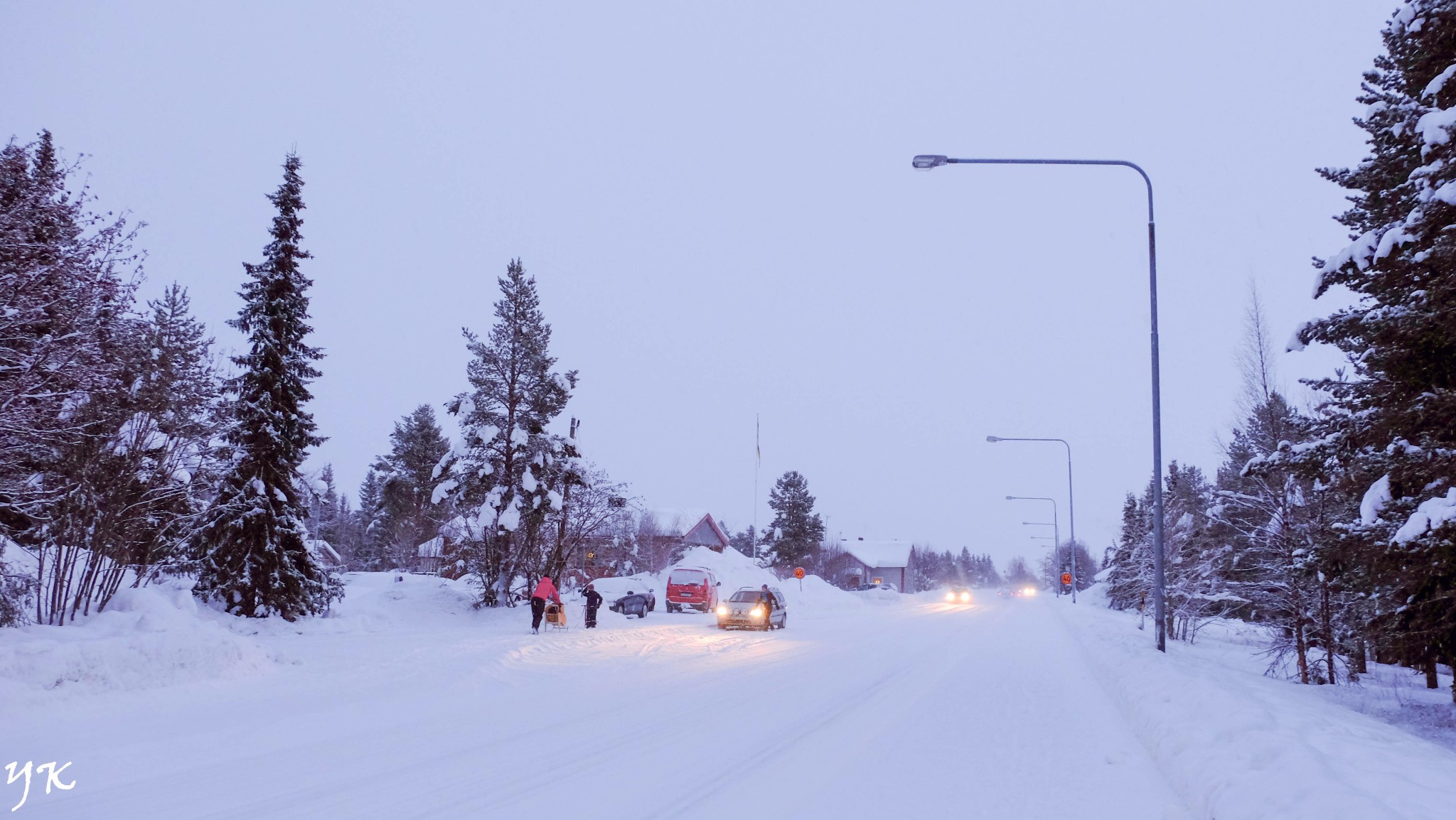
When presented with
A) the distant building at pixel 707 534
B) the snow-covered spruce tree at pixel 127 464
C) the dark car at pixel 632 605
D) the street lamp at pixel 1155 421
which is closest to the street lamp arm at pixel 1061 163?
the street lamp at pixel 1155 421

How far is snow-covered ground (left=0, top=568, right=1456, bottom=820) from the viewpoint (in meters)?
6.61

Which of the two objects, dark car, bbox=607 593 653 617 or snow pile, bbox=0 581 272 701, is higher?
snow pile, bbox=0 581 272 701

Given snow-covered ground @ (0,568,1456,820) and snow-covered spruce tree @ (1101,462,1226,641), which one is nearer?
snow-covered ground @ (0,568,1456,820)

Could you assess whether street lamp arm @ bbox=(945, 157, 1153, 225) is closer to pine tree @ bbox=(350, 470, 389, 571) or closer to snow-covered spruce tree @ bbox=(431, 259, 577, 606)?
snow-covered spruce tree @ bbox=(431, 259, 577, 606)

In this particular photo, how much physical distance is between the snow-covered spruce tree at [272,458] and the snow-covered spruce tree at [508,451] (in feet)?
18.6

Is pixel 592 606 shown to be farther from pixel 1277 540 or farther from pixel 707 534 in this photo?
pixel 707 534

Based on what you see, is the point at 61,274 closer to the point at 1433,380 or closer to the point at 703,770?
the point at 703,770

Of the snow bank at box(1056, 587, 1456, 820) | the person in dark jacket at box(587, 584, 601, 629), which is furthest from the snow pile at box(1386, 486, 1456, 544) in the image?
the person in dark jacket at box(587, 584, 601, 629)

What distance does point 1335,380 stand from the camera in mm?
14844

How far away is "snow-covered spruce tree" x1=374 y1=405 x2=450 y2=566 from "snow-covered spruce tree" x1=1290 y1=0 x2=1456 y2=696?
151ft

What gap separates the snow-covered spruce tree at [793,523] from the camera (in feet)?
246

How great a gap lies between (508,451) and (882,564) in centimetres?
9432

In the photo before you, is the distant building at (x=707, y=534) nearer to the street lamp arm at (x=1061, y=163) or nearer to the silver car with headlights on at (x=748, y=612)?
the silver car with headlights on at (x=748, y=612)

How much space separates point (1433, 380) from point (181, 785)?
1460cm
